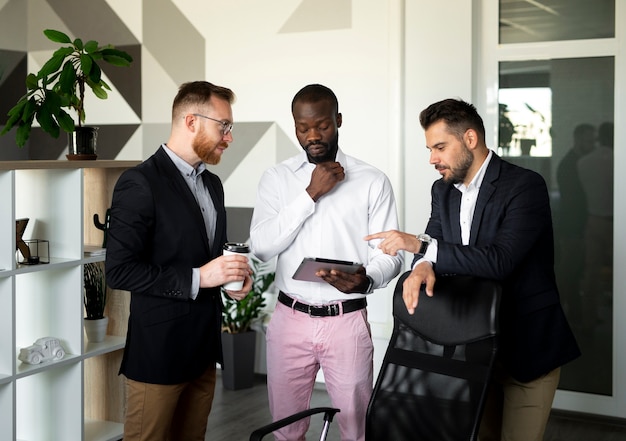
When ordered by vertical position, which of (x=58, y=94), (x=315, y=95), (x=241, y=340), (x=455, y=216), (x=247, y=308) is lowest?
(x=241, y=340)

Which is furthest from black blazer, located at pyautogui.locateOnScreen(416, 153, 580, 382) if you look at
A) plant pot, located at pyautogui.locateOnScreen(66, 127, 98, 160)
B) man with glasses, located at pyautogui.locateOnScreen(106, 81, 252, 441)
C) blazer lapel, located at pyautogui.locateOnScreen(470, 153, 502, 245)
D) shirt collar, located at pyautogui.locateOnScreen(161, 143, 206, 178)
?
plant pot, located at pyautogui.locateOnScreen(66, 127, 98, 160)

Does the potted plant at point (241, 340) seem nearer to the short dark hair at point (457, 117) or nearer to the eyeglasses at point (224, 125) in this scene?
the eyeglasses at point (224, 125)

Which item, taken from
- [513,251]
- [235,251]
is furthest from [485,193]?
[235,251]

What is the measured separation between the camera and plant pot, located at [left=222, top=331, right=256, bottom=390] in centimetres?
526

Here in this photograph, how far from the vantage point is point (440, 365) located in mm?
2518

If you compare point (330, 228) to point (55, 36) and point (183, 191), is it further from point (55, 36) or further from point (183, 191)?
point (55, 36)

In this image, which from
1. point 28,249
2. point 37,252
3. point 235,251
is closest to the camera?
point 235,251

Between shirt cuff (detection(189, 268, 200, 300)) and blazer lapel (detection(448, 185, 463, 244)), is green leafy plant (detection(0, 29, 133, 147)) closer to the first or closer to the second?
shirt cuff (detection(189, 268, 200, 300))

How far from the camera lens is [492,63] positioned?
488cm

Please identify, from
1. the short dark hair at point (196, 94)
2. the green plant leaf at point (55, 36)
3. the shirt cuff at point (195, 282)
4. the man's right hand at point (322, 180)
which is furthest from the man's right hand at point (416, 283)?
the green plant leaf at point (55, 36)

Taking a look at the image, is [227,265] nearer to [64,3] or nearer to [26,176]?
[26,176]

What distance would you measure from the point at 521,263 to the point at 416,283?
1.31 ft

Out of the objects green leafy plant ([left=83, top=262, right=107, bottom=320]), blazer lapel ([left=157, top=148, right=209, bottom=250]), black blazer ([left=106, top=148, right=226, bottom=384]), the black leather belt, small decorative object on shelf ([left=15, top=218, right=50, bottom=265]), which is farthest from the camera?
green leafy plant ([left=83, top=262, right=107, bottom=320])

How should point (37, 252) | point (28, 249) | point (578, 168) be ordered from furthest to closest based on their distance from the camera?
point (578, 168) → point (37, 252) → point (28, 249)
